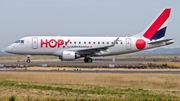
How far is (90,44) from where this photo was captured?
45.5m

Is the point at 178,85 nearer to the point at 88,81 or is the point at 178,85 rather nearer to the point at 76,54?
the point at 88,81

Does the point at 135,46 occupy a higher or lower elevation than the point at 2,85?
higher

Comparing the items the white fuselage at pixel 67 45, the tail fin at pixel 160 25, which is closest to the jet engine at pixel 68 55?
the white fuselage at pixel 67 45

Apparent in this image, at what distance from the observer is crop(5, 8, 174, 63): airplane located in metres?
43.5

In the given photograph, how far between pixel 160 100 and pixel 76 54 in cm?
2850

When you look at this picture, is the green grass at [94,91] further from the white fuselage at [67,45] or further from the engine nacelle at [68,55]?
the white fuselage at [67,45]

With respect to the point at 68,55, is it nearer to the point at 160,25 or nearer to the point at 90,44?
the point at 90,44

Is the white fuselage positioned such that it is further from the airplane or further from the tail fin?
the tail fin

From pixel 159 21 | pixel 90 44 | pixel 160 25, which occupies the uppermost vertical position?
pixel 159 21

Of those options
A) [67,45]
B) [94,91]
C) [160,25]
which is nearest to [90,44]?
Answer: [67,45]

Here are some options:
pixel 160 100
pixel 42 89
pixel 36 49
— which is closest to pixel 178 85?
pixel 160 100

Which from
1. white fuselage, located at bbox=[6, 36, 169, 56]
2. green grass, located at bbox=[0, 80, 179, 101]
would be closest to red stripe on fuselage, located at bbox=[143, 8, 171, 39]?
white fuselage, located at bbox=[6, 36, 169, 56]

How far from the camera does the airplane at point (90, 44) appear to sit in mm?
43531

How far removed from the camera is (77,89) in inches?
819
